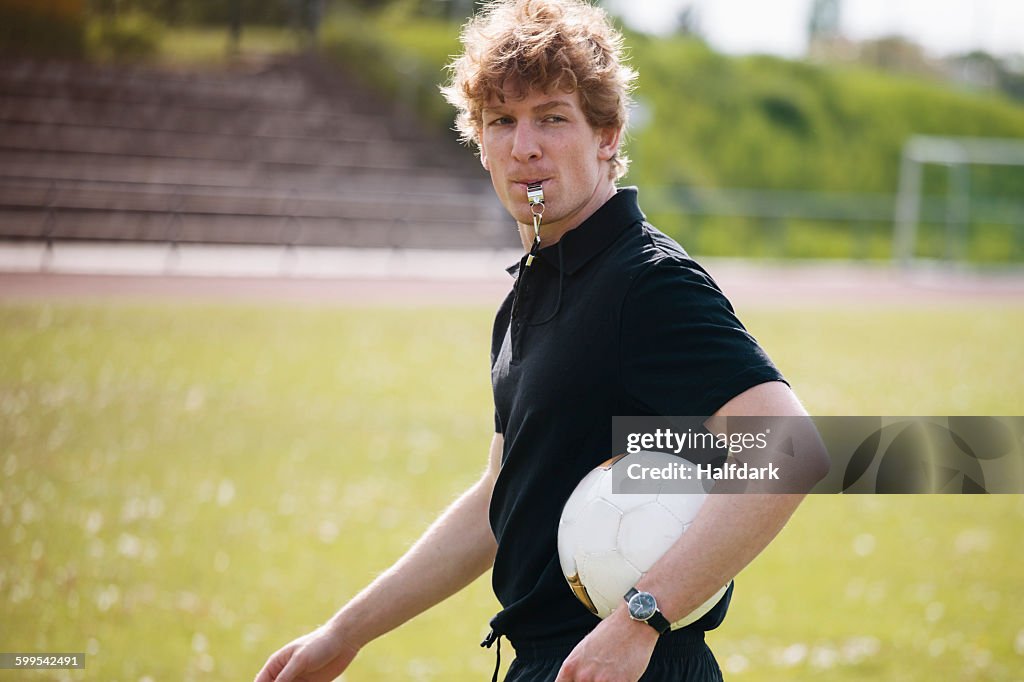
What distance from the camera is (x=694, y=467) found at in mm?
2166

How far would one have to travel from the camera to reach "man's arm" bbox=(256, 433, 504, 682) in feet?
8.48

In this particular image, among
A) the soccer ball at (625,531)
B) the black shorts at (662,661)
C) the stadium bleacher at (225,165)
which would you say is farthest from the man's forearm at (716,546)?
the stadium bleacher at (225,165)

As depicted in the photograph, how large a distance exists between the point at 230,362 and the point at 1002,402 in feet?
27.3

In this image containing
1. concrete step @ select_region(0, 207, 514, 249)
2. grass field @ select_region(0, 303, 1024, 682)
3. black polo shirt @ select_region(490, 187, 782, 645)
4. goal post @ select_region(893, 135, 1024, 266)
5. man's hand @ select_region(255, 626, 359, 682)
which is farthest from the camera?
goal post @ select_region(893, 135, 1024, 266)

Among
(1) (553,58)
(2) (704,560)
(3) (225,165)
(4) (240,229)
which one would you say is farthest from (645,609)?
(3) (225,165)

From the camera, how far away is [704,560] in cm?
197

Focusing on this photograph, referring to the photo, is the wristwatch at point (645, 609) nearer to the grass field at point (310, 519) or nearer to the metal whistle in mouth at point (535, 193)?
the metal whistle in mouth at point (535, 193)

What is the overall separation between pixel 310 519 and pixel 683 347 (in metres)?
5.96

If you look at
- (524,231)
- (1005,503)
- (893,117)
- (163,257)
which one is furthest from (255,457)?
(893,117)

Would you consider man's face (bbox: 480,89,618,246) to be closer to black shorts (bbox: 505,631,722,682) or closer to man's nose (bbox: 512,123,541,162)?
man's nose (bbox: 512,123,541,162)

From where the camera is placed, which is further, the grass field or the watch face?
the grass field

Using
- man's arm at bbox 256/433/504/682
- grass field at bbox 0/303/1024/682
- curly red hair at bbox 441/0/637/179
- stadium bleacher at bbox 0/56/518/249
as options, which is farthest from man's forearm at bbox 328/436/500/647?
stadium bleacher at bbox 0/56/518/249

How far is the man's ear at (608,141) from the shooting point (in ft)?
7.82

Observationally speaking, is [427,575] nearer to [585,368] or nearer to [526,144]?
[585,368]
